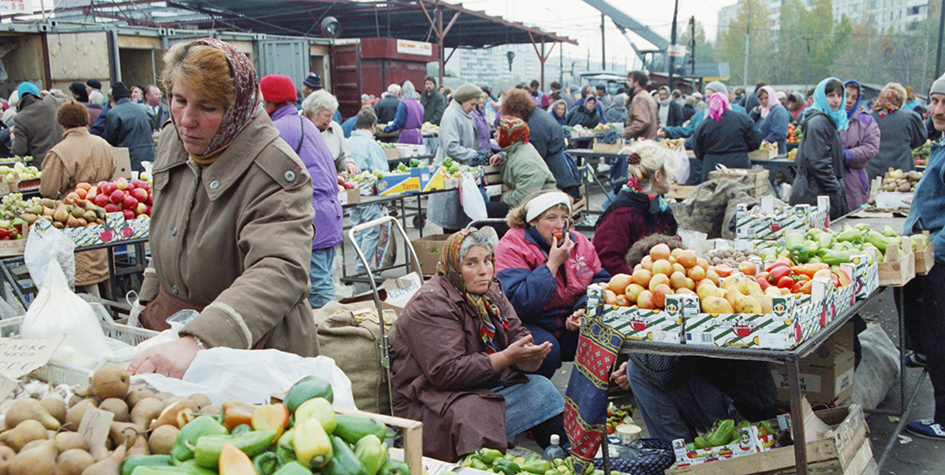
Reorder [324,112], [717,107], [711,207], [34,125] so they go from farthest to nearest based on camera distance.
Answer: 1. [717,107]
2. [34,125]
3. [711,207]
4. [324,112]

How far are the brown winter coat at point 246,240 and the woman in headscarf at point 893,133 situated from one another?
840 centimetres

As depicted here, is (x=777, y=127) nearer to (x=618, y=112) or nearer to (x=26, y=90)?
(x=618, y=112)

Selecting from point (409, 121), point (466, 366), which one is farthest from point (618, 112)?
point (466, 366)

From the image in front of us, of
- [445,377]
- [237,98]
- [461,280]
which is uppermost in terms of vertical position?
[237,98]

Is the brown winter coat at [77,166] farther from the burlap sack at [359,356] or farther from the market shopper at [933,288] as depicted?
the market shopper at [933,288]

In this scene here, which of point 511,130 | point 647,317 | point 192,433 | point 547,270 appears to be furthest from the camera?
point 511,130

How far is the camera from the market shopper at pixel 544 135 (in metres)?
7.54

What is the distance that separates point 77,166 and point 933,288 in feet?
20.1

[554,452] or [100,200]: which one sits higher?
[100,200]

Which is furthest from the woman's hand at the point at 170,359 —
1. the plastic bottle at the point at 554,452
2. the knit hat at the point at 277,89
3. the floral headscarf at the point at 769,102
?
the floral headscarf at the point at 769,102

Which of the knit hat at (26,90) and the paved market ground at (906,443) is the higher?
the knit hat at (26,90)

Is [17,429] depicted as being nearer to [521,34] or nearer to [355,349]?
[355,349]

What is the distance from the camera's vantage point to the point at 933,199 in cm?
425

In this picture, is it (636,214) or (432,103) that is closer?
(636,214)
